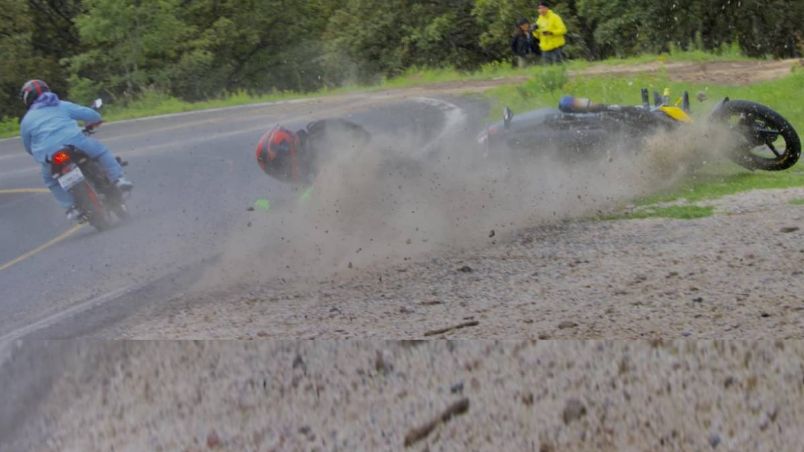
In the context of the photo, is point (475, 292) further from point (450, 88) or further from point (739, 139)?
point (739, 139)

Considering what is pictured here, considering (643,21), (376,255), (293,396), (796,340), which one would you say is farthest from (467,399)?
(643,21)

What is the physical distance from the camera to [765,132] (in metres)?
5.19

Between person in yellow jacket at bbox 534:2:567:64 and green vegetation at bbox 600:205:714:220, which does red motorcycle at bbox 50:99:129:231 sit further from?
green vegetation at bbox 600:205:714:220

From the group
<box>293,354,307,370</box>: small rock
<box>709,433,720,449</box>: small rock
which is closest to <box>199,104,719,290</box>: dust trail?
<box>293,354,307,370</box>: small rock

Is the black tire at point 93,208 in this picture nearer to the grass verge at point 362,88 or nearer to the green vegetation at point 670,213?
the grass verge at point 362,88

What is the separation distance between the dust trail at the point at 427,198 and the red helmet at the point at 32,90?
2.98 feet

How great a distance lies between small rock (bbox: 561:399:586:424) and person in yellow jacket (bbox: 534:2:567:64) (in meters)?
1.96

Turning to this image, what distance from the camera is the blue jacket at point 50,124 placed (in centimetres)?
415

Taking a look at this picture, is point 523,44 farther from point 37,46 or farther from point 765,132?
point 37,46

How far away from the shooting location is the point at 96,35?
4.09 m

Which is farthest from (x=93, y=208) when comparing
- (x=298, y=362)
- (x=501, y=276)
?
(x=501, y=276)

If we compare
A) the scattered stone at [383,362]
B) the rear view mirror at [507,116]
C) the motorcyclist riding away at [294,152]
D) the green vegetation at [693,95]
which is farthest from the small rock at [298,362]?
the rear view mirror at [507,116]

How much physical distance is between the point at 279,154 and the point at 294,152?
70 mm

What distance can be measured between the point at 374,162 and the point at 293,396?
4.55ft
